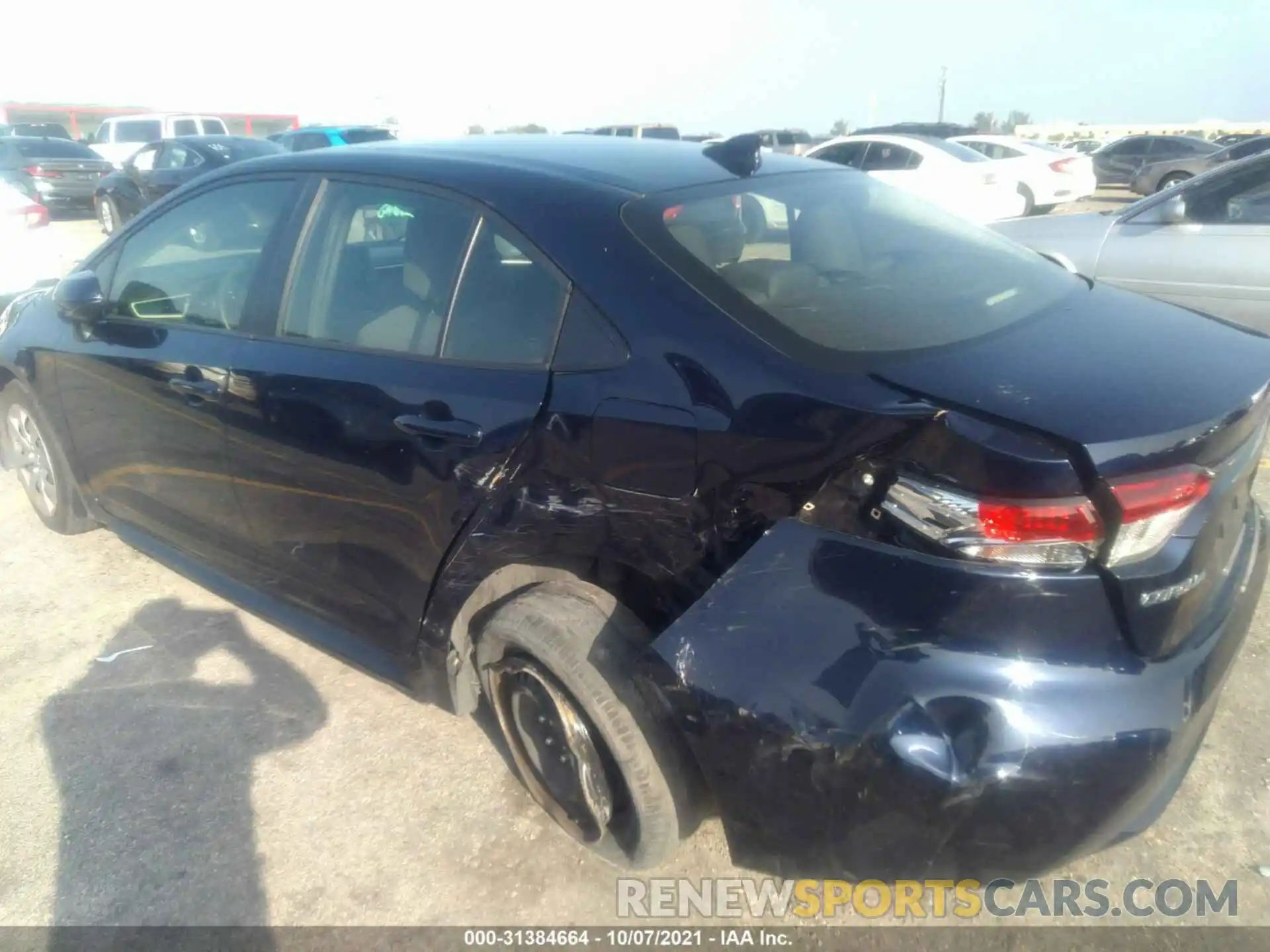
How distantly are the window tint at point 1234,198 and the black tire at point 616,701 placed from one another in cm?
472

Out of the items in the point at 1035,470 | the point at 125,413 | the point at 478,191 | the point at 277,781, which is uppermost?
the point at 478,191

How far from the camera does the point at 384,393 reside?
2482mm

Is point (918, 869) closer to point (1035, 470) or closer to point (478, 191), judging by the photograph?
point (1035, 470)

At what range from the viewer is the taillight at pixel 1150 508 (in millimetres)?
1683

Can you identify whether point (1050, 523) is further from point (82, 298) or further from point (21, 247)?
point (21, 247)

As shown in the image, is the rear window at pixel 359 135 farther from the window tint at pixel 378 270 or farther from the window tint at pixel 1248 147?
the window tint at pixel 378 270

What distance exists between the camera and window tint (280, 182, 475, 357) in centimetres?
252

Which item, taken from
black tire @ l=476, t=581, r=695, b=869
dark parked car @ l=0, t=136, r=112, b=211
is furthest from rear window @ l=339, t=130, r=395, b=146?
black tire @ l=476, t=581, r=695, b=869

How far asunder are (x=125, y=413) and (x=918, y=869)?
9.96 ft

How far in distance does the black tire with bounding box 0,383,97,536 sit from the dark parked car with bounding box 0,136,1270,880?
3.30 ft

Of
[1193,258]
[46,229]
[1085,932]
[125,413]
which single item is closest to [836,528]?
[1085,932]

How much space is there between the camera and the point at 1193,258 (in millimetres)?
5168

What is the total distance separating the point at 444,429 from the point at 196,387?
1.15 m

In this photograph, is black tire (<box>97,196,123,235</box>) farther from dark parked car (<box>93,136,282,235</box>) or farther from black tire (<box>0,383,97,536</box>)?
black tire (<box>0,383,97,536</box>)
